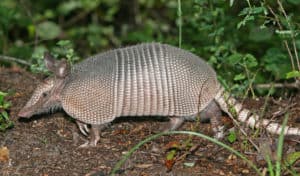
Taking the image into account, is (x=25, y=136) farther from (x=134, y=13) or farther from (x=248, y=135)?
(x=134, y=13)

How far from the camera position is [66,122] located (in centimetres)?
702

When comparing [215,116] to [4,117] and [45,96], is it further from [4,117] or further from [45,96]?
[4,117]

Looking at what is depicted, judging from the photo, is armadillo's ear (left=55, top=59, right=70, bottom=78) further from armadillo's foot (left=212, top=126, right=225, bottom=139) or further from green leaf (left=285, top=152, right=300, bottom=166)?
green leaf (left=285, top=152, right=300, bottom=166)

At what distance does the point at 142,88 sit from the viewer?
6.35 m

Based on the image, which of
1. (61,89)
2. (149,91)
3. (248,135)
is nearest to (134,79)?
(149,91)

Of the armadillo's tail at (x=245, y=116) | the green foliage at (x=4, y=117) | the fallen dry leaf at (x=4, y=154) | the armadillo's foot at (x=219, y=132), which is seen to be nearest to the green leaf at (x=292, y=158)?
the armadillo's tail at (x=245, y=116)

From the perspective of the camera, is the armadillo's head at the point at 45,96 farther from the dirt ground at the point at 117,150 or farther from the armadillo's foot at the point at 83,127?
the armadillo's foot at the point at 83,127

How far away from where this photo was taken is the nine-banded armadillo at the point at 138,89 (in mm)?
6336

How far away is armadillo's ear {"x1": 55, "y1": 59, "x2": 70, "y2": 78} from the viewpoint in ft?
20.8

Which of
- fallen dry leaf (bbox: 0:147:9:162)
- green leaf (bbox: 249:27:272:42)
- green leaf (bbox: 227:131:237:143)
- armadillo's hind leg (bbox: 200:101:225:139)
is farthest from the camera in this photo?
green leaf (bbox: 249:27:272:42)

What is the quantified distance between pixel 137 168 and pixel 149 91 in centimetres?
86

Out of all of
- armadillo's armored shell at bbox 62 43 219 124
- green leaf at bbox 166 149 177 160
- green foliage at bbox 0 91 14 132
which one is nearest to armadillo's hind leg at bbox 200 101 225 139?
armadillo's armored shell at bbox 62 43 219 124

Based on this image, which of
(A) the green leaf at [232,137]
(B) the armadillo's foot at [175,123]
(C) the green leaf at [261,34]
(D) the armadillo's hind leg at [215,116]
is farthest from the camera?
(C) the green leaf at [261,34]

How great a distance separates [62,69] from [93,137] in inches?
29.4
